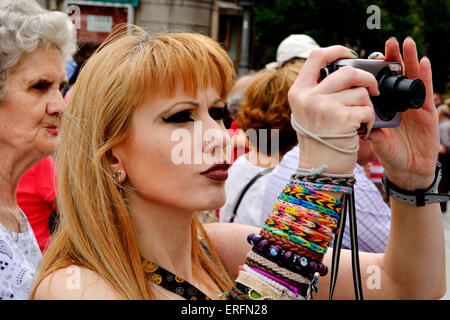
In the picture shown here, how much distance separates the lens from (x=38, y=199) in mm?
2318

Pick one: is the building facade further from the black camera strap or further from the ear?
the black camera strap

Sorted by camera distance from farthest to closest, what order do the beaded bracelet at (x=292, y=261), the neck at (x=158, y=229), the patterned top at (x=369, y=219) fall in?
the patterned top at (x=369, y=219)
the neck at (x=158, y=229)
the beaded bracelet at (x=292, y=261)

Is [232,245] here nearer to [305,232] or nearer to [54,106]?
[305,232]

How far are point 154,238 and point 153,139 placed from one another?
0.28 meters

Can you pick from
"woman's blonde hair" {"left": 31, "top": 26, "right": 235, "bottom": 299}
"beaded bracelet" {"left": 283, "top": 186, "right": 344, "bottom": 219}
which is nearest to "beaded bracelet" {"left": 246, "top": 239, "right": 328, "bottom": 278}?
"beaded bracelet" {"left": 283, "top": 186, "right": 344, "bottom": 219}

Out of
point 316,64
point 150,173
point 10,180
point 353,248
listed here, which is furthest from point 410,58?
point 10,180

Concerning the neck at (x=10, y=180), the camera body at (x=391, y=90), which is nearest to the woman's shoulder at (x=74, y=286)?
the neck at (x=10, y=180)

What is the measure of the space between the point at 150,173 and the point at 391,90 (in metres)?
0.60

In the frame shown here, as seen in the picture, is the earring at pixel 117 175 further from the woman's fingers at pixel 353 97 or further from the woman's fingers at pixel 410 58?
the woman's fingers at pixel 410 58

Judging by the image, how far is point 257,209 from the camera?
2.55 m

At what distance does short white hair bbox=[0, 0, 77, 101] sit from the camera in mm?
1758

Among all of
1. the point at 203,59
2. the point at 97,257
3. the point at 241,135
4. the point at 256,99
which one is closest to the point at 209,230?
the point at 97,257

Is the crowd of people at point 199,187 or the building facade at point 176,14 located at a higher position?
the building facade at point 176,14

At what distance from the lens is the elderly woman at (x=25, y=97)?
1.76 meters
